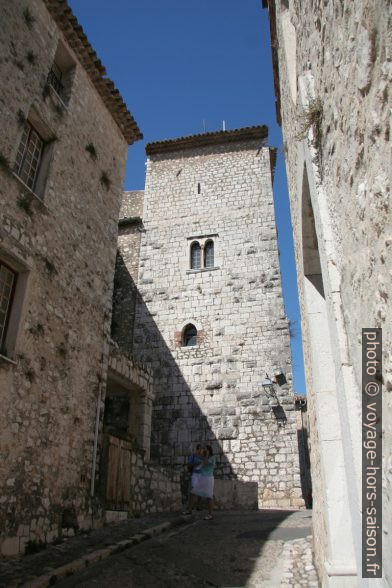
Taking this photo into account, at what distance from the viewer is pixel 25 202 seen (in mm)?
6902

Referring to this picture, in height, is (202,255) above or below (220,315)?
above

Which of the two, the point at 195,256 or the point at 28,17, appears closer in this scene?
the point at 28,17

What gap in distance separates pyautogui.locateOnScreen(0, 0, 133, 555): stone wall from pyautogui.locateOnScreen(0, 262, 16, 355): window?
0.29 feet

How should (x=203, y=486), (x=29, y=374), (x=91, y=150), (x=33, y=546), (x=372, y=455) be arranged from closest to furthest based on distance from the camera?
(x=372, y=455)
(x=33, y=546)
(x=29, y=374)
(x=203, y=486)
(x=91, y=150)

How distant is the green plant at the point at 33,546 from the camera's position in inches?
217

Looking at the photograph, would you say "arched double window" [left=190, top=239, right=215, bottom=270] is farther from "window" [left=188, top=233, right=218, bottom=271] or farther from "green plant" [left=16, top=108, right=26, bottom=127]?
"green plant" [left=16, top=108, right=26, bottom=127]

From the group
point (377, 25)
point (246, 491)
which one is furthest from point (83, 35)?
point (246, 491)

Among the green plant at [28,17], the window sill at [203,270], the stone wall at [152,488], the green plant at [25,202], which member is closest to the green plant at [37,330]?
the green plant at [25,202]

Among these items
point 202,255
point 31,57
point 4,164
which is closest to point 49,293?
point 4,164

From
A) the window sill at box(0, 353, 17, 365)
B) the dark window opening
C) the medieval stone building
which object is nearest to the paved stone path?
the medieval stone building

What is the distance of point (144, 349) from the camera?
1416 centimetres

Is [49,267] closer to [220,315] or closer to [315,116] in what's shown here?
[315,116]

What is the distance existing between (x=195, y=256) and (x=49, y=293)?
8470mm

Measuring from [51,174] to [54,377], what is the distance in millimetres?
3595
